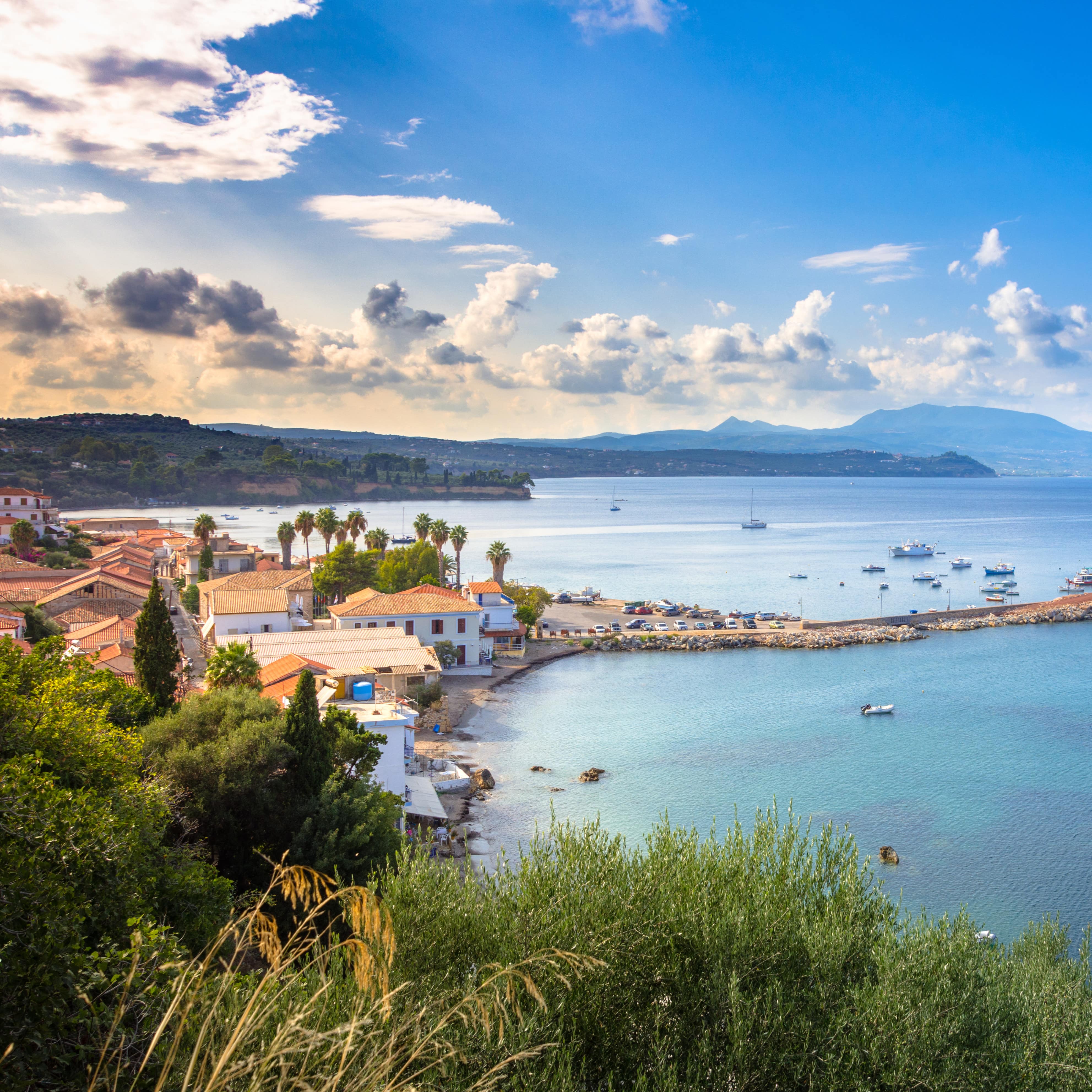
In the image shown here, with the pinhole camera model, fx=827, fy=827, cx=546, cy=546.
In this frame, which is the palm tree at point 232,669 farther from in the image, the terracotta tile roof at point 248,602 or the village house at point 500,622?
the village house at point 500,622

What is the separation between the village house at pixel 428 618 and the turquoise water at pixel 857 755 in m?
3.72

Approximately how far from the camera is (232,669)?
2483 centimetres

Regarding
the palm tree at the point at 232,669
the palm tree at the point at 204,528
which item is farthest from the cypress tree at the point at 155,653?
the palm tree at the point at 204,528

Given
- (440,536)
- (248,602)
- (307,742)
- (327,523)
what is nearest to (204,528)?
(327,523)

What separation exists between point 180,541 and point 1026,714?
210 feet

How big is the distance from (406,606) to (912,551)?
265ft

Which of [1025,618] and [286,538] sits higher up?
[286,538]

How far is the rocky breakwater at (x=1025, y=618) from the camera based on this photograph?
64.5 meters

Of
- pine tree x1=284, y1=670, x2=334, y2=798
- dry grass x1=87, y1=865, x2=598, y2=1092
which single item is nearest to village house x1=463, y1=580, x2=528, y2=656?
pine tree x1=284, y1=670, x2=334, y2=798

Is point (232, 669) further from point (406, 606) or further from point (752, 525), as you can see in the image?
point (752, 525)

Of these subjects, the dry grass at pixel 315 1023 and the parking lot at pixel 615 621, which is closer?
the dry grass at pixel 315 1023

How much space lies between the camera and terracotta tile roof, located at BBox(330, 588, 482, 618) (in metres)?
44.2

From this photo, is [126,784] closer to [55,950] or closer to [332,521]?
[55,950]

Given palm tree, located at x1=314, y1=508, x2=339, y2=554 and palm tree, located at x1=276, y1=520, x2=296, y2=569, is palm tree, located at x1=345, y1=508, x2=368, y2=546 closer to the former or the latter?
palm tree, located at x1=314, y1=508, x2=339, y2=554
